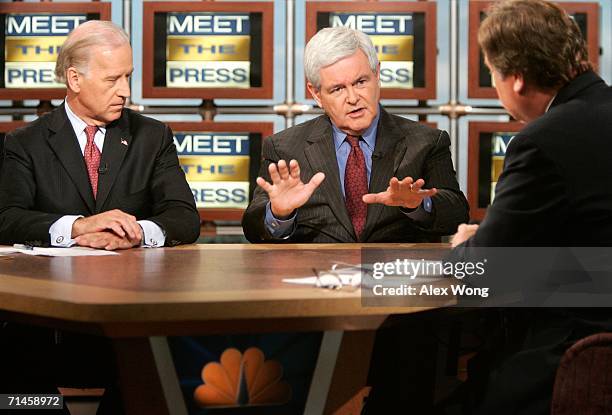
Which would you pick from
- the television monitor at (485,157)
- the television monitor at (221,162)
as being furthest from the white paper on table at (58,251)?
the television monitor at (485,157)

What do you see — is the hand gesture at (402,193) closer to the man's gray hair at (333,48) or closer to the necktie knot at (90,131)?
the man's gray hair at (333,48)

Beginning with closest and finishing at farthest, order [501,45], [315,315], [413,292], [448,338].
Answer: [315,315] → [413,292] → [501,45] → [448,338]

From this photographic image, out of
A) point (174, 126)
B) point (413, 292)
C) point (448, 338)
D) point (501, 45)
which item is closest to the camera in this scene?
point (413, 292)

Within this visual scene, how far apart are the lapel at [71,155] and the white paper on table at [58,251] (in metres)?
0.40

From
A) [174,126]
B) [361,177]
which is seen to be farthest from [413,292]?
[174,126]

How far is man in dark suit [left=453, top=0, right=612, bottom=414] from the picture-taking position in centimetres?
172

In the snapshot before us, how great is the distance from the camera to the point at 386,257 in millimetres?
2379

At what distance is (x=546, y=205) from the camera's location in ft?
5.72

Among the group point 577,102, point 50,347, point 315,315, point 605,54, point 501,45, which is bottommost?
point 50,347

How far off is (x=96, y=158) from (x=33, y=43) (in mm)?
1577

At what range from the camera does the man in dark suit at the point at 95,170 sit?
2793mm

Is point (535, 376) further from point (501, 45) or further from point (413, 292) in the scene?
point (501, 45)

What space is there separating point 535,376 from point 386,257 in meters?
0.76

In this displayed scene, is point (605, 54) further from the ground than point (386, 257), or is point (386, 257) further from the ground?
point (605, 54)
